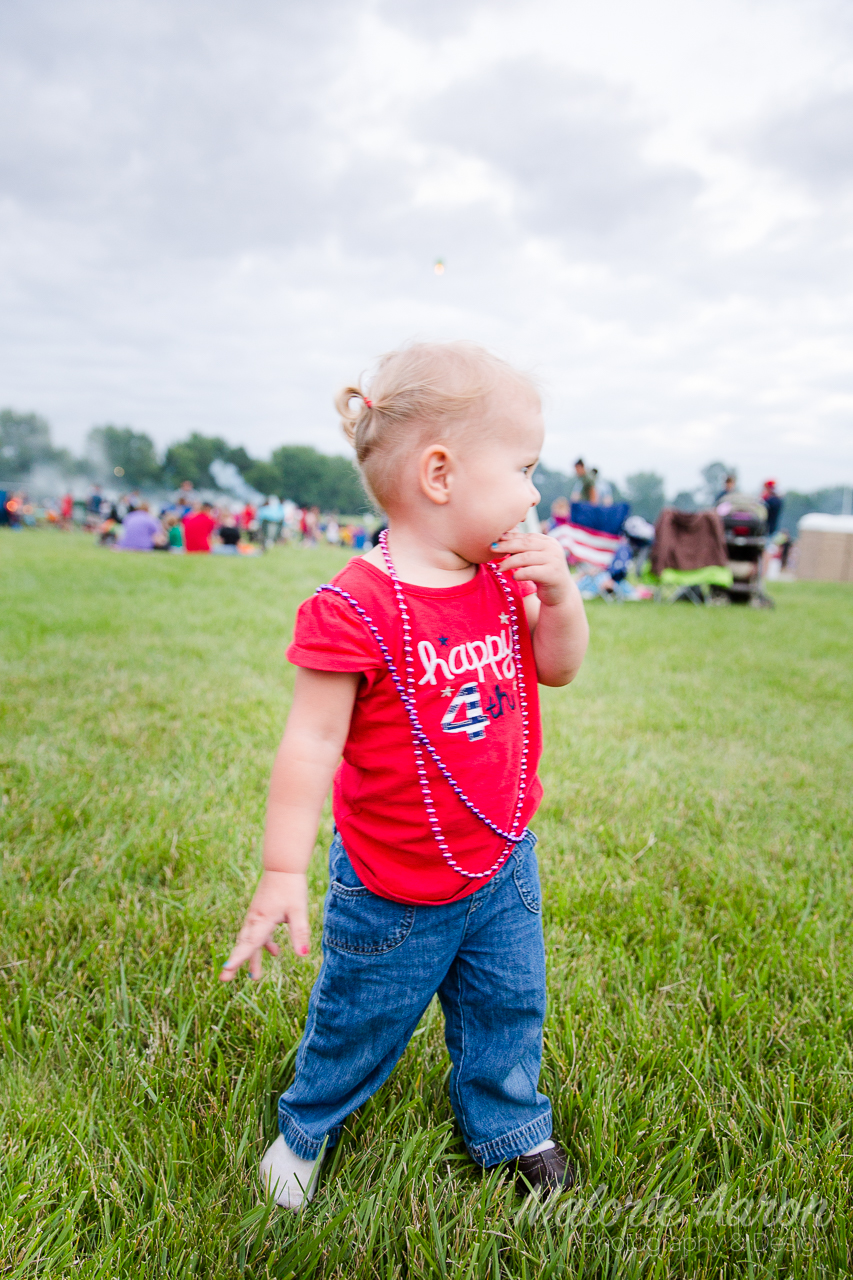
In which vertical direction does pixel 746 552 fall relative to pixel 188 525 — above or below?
above

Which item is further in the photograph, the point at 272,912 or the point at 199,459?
the point at 199,459

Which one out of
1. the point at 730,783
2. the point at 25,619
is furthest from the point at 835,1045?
the point at 25,619

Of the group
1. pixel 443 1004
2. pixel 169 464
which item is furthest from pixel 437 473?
pixel 169 464

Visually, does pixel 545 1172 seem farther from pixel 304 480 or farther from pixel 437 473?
pixel 304 480

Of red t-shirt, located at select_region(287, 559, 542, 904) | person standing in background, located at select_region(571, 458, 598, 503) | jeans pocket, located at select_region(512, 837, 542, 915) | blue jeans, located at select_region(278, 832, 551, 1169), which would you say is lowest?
blue jeans, located at select_region(278, 832, 551, 1169)

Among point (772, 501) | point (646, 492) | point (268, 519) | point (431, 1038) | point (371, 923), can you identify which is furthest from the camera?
point (646, 492)

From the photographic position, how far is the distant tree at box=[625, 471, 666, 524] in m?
103

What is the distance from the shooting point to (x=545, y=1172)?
127cm

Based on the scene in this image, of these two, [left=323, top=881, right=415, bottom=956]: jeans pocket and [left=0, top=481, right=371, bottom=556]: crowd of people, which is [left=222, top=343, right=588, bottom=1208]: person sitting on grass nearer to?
[left=323, top=881, right=415, bottom=956]: jeans pocket

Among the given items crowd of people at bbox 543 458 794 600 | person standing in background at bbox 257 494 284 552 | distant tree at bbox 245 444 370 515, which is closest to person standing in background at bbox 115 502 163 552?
person standing in background at bbox 257 494 284 552

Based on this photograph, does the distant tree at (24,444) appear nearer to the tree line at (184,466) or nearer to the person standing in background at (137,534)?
the tree line at (184,466)

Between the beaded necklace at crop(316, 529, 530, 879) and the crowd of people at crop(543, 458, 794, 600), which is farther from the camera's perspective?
the crowd of people at crop(543, 458, 794, 600)

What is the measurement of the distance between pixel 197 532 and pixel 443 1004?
55.8 ft

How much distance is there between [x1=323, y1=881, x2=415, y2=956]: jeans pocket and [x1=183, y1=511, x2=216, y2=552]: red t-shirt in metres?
16.7
